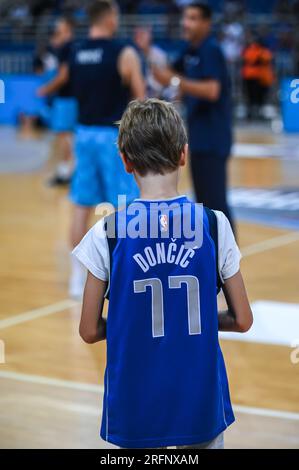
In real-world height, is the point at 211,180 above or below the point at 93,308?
below

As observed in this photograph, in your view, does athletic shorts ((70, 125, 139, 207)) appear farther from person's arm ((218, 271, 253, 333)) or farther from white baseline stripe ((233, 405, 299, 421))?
person's arm ((218, 271, 253, 333))

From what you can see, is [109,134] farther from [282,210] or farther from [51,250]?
[282,210]

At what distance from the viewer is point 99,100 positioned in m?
6.24

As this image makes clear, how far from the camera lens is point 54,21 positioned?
2312 cm

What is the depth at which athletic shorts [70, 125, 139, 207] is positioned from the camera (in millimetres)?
6086

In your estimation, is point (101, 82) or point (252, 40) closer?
point (101, 82)

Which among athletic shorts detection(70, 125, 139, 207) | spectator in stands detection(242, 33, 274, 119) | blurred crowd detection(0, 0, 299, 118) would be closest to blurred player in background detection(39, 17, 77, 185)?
athletic shorts detection(70, 125, 139, 207)

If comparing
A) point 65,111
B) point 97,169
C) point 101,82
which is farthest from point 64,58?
point 97,169

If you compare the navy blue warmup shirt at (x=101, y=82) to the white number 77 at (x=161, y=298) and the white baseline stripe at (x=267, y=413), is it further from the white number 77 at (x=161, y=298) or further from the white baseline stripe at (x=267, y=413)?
the white number 77 at (x=161, y=298)

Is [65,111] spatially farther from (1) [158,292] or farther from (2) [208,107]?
(1) [158,292]

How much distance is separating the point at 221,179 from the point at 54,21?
17687 mm

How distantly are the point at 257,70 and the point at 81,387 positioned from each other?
1574cm

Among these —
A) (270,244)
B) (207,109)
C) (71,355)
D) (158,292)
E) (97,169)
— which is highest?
(158,292)

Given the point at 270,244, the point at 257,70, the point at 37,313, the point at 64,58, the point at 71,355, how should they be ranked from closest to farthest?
the point at 71,355 → the point at 37,313 → the point at 270,244 → the point at 64,58 → the point at 257,70
